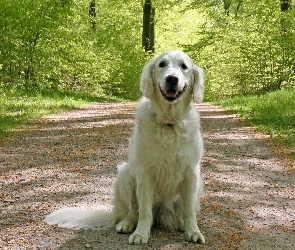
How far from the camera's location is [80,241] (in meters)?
3.60

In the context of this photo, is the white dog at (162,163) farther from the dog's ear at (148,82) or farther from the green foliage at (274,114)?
the green foliage at (274,114)

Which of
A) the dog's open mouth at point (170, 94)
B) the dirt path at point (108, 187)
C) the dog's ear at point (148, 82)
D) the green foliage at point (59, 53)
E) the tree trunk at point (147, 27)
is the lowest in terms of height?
the dirt path at point (108, 187)

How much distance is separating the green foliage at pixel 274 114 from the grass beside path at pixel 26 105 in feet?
18.3

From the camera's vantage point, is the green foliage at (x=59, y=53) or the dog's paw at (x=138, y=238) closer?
the dog's paw at (x=138, y=238)

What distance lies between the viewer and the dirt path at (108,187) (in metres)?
3.73

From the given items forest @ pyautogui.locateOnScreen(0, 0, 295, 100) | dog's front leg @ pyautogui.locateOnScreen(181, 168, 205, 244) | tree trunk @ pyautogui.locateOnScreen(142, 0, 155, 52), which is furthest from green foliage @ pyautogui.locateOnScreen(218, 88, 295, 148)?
tree trunk @ pyautogui.locateOnScreen(142, 0, 155, 52)

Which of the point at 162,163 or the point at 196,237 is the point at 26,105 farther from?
the point at 196,237

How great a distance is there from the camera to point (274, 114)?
36.3 ft

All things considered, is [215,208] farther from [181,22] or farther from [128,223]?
[181,22]

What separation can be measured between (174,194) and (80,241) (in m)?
0.93

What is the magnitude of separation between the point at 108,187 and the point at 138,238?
193 cm

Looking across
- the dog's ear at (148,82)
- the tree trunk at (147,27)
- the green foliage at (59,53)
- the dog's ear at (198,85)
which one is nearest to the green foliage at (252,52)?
the tree trunk at (147,27)

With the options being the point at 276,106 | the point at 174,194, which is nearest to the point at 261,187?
the point at 174,194

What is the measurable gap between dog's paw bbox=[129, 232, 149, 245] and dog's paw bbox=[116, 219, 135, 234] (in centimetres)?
22
